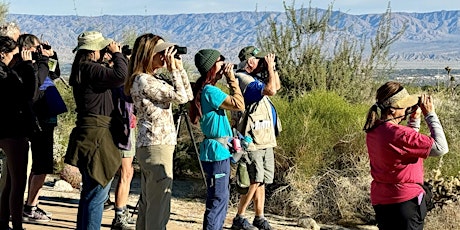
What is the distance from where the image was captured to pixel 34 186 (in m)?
7.30

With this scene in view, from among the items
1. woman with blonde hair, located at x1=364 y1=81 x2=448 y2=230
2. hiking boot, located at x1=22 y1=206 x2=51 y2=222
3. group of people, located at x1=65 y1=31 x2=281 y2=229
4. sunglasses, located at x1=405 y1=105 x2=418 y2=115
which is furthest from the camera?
hiking boot, located at x1=22 y1=206 x2=51 y2=222

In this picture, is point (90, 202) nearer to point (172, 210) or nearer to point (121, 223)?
point (121, 223)

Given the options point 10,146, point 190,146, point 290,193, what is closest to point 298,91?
point 190,146

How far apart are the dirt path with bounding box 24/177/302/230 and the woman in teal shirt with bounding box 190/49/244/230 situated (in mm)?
1530

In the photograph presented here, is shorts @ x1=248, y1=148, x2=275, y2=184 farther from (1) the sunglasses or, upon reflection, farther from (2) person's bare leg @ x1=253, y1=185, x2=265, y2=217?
(1) the sunglasses

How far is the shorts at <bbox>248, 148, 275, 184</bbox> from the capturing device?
7602 millimetres

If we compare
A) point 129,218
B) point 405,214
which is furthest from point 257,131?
point 405,214

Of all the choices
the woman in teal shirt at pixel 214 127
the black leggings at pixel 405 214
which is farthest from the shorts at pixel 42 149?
the black leggings at pixel 405 214

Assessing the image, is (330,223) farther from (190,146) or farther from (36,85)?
(36,85)

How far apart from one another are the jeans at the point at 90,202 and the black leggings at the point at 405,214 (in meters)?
2.27

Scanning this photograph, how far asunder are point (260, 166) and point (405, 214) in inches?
104

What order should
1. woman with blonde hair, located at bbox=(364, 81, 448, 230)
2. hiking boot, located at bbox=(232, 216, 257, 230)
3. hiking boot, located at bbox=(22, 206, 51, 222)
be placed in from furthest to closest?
hiking boot, located at bbox=(232, 216, 257, 230) → hiking boot, located at bbox=(22, 206, 51, 222) → woman with blonde hair, located at bbox=(364, 81, 448, 230)

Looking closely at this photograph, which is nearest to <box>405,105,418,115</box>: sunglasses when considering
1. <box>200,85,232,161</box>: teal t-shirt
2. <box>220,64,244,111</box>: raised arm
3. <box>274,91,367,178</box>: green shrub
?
<box>220,64,244,111</box>: raised arm

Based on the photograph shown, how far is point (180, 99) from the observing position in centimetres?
566
